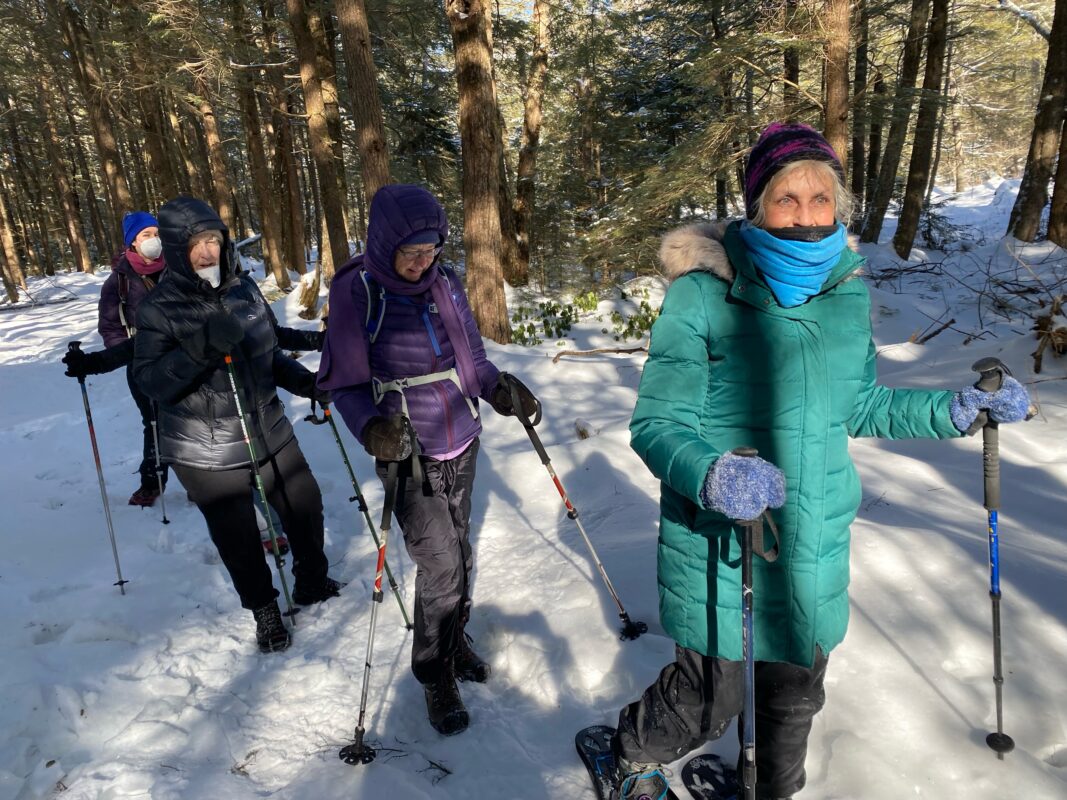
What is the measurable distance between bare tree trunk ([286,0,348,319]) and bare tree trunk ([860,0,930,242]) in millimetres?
10212

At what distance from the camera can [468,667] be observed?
3.22m

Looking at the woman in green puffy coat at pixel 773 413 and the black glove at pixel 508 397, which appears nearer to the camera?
the woman in green puffy coat at pixel 773 413

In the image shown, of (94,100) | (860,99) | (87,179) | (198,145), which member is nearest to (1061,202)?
(860,99)

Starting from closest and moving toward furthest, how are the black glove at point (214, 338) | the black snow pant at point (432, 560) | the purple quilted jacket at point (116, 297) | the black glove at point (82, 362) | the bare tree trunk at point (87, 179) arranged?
the black snow pant at point (432, 560) < the black glove at point (214, 338) < the black glove at point (82, 362) < the purple quilted jacket at point (116, 297) < the bare tree trunk at point (87, 179)

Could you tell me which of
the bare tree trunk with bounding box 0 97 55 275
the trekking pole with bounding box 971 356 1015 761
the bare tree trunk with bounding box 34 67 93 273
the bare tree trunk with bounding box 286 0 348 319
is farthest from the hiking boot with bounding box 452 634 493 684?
the bare tree trunk with bounding box 0 97 55 275

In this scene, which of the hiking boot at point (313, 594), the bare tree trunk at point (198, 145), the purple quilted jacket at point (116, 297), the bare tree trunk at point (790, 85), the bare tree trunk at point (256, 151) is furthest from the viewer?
the bare tree trunk at point (198, 145)

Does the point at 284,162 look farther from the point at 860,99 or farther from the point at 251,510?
the point at 251,510

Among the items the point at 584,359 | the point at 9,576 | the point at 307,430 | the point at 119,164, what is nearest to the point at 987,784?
the point at 9,576

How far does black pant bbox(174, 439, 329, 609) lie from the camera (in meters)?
3.47

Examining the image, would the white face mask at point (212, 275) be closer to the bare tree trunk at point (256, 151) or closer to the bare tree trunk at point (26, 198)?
the bare tree trunk at point (256, 151)

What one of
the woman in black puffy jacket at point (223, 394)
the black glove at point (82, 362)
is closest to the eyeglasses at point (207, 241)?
the woman in black puffy jacket at point (223, 394)

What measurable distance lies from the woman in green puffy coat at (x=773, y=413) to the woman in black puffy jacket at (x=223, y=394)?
2527 mm

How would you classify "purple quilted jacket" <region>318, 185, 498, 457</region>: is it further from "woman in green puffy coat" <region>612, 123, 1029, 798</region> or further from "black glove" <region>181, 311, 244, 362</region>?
"woman in green puffy coat" <region>612, 123, 1029, 798</region>

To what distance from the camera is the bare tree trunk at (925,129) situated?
12477mm
